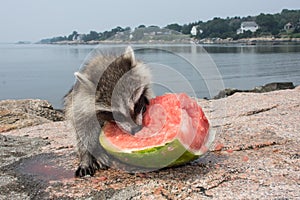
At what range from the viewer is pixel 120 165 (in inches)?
183

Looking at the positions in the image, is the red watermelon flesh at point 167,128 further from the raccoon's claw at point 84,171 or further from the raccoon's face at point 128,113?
the raccoon's claw at point 84,171

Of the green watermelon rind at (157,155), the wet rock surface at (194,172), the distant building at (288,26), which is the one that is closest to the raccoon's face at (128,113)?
the green watermelon rind at (157,155)

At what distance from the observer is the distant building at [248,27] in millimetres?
109719

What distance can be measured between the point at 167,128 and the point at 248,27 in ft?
365

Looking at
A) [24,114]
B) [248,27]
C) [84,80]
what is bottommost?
[24,114]

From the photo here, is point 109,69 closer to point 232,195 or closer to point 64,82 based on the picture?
point 232,195

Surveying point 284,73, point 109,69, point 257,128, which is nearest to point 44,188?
point 109,69

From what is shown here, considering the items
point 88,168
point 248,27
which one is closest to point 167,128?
point 88,168

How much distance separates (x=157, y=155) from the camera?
4.18 metres

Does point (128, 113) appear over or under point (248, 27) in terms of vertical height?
under

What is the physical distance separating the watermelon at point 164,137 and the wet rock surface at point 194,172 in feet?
0.79

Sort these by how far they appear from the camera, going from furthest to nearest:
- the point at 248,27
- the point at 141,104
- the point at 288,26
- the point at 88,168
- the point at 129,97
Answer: the point at 288,26
the point at 248,27
the point at 88,168
the point at 141,104
the point at 129,97

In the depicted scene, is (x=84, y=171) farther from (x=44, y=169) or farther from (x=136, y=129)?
(x=136, y=129)

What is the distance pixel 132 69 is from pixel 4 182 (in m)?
1.98
